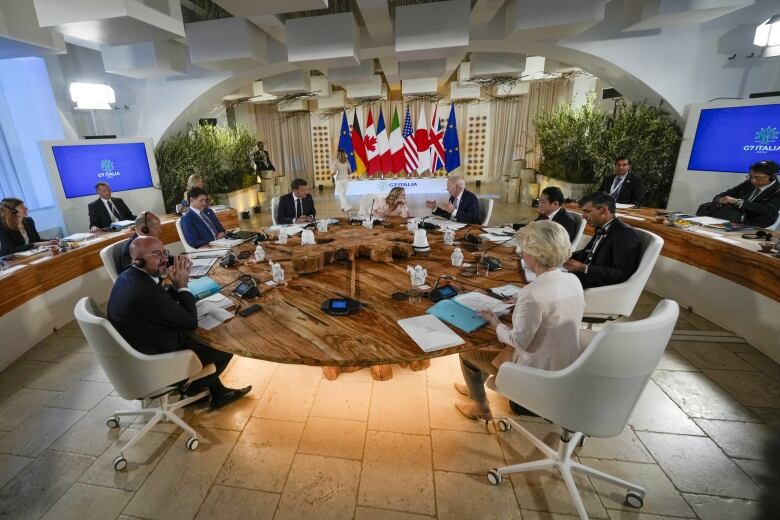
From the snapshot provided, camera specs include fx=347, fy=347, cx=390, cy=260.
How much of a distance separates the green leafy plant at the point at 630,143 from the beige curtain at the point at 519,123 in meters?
5.55

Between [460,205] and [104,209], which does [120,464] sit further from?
[104,209]

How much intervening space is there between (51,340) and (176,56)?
4.55 m

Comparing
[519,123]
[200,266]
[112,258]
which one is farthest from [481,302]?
[519,123]

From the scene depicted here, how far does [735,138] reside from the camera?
14.5ft

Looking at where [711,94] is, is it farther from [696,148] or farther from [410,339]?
[410,339]

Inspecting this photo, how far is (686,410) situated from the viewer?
93.9 inches

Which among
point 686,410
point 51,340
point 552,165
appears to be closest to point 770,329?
point 686,410

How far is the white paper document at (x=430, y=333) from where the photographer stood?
1710mm

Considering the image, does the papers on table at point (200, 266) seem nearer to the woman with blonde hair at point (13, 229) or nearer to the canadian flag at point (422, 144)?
the woman with blonde hair at point (13, 229)

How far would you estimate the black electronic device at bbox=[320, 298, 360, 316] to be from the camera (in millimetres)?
2045

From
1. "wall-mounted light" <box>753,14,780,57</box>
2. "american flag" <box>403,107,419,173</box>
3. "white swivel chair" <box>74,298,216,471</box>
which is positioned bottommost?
"white swivel chair" <box>74,298,216,471</box>

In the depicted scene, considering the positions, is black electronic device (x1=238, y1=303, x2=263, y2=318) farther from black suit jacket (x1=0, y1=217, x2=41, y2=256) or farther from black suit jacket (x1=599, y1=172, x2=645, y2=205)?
black suit jacket (x1=599, y1=172, x2=645, y2=205)

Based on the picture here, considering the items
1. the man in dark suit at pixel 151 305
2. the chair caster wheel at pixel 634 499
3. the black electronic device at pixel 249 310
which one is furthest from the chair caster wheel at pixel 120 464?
the chair caster wheel at pixel 634 499

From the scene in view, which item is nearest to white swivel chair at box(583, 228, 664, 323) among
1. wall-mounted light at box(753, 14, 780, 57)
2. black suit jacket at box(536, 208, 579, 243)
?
black suit jacket at box(536, 208, 579, 243)
